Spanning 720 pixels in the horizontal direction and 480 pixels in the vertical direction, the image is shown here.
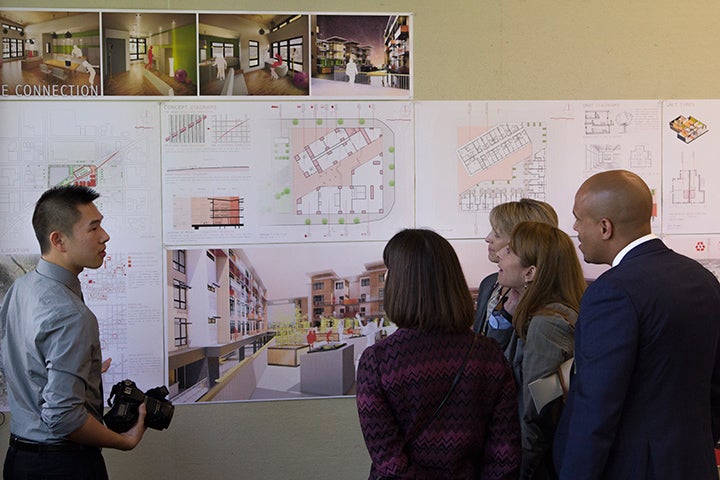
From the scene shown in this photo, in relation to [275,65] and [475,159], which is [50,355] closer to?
[275,65]

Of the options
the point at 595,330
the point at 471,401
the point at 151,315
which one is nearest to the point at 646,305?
the point at 595,330

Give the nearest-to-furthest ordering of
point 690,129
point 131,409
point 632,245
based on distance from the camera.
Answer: point 632,245 < point 131,409 < point 690,129

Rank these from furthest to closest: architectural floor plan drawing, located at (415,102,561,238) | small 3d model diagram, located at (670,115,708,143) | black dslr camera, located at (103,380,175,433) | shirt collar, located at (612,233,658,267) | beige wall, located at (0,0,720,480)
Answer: small 3d model diagram, located at (670,115,708,143)
architectural floor plan drawing, located at (415,102,561,238)
beige wall, located at (0,0,720,480)
black dslr camera, located at (103,380,175,433)
shirt collar, located at (612,233,658,267)

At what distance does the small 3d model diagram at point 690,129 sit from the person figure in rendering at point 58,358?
2.94 m

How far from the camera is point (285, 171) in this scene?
349 cm

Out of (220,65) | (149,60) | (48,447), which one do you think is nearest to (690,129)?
(220,65)

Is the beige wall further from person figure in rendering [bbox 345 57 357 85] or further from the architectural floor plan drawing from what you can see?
person figure in rendering [bbox 345 57 357 85]

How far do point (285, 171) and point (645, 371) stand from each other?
209 cm

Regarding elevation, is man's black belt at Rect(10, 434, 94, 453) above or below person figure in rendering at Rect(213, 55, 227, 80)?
below

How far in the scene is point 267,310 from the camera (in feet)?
11.4

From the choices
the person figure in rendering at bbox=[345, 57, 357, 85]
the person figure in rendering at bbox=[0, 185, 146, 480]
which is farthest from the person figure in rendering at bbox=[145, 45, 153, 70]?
the person figure in rendering at bbox=[0, 185, 146, 480]

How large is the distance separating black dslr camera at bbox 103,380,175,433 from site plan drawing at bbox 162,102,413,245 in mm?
1064

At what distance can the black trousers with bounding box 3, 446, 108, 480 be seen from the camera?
2273mm

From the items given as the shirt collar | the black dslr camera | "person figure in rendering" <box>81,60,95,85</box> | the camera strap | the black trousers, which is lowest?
the black trousers
